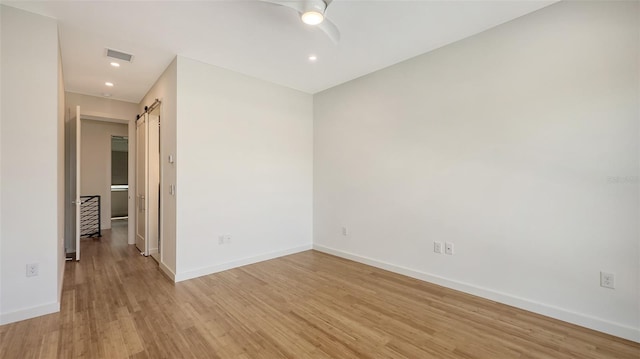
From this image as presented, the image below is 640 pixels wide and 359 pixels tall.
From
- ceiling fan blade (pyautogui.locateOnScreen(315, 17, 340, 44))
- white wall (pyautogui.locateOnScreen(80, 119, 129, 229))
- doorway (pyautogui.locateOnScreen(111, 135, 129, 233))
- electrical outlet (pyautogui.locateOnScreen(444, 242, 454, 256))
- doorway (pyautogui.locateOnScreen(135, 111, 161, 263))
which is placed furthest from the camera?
doorway (pyautogui.locateOnScreen(111, 135, 129, 233))

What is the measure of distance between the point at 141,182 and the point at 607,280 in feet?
19.8

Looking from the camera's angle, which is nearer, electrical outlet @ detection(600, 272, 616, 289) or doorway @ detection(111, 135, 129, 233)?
electrical outlet @ detection(600, 272, 616, 289)

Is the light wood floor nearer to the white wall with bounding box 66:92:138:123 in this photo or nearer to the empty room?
the empty room

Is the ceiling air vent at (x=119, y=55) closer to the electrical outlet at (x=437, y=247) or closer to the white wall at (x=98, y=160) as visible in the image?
the white wall at (x=98, y=160)

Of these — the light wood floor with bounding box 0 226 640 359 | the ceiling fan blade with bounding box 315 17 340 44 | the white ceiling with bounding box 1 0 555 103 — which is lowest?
the light wood floor with bounding box 0 226 640 359

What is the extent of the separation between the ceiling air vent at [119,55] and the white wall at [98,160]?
4.08m

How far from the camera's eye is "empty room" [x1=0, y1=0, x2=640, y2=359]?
2.09 metres

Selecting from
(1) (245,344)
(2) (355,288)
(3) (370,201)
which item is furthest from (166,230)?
(3) (370,201)

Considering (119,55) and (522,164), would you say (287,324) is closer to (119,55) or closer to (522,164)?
(522,164)

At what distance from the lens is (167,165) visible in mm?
3529

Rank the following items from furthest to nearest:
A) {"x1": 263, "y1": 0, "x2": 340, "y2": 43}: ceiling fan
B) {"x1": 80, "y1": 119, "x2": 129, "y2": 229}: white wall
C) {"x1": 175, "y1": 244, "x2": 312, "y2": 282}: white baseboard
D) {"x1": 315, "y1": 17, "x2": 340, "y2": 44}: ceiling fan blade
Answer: {"x1": 80, "y1": 119, "x2": 129, "y2": 229}: white wall
{"x1": 175, "y1": 244, "x2": 312, "y2": 282}: white baseboard
{"x1": 315, "y1": 17, "x2": 340, "y2": 44}: ceiling fan blade
{"x1": 263, "y1": 0, "x2": 340, "y2": 43}: ceiling fan

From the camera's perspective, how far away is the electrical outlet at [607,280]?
211 centimetres

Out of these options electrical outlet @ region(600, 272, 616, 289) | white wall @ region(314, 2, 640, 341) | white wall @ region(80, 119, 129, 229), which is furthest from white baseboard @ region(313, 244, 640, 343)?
white wall @ region(80, 119, 129, 229)

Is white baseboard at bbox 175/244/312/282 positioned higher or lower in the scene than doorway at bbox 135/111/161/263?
lower
